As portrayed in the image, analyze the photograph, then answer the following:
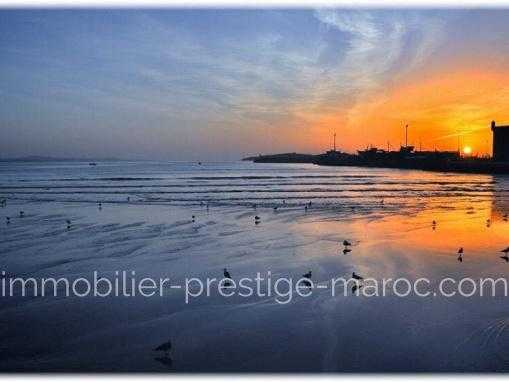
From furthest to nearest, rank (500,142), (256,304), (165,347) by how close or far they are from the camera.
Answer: (500,142) → (256,304) → (165,347)

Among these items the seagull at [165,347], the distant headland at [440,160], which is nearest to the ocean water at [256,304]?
the seagull at [165,347]

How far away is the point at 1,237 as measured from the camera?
29.8 feet

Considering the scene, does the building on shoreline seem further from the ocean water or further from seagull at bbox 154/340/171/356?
seagull at bbox 154/340/171/356

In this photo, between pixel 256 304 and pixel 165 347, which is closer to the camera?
pixel 165 347

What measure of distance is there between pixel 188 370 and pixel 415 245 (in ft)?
19.3

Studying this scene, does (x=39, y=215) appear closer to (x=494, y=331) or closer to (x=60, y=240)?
(x=60, y=240)

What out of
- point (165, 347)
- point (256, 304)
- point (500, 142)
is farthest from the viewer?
point (500, 142)

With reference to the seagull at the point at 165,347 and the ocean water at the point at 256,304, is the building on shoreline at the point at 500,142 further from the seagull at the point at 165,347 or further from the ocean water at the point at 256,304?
the seagull at the point at 165,347

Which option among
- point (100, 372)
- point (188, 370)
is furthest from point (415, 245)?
point (100, 372)

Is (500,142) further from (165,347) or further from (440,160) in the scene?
(165,347)

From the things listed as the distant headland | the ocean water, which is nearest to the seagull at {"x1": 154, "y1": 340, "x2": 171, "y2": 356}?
the ocean water

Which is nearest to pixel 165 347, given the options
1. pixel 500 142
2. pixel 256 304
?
pixel 256 304

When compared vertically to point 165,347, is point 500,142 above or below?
above

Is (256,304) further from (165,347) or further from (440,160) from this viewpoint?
(440,160)
